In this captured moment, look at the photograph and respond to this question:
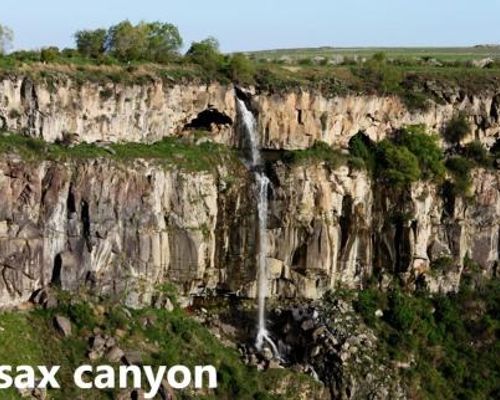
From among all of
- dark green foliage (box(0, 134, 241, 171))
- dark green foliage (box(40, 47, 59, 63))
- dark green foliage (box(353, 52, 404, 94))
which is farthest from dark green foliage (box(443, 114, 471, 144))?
dark green foliage (box(40, 47, 59, 63))

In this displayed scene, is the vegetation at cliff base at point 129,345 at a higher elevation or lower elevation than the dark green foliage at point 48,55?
lower

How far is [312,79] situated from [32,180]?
17372 mm

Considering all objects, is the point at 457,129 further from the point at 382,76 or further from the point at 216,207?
the point at 216,207

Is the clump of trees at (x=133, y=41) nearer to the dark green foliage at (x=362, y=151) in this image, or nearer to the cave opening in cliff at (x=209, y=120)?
the cave opening in cliff at (x=209, y=120)

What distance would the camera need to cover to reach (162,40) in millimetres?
60156

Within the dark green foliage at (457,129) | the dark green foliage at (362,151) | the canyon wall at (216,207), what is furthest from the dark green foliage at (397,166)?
the dark green foliage at (457,129)

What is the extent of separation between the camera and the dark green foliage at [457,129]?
5694cm

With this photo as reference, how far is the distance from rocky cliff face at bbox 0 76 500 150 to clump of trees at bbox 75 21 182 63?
5.27 m

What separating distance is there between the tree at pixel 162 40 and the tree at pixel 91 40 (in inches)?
110

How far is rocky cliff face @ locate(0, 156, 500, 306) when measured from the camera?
1795 inches

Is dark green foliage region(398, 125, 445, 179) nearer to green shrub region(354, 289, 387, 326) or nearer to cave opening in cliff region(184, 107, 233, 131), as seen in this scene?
green shrub region(354, 289, 387, 326)

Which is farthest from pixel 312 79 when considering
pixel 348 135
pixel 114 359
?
pixel 114 359

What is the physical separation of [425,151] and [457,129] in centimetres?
321

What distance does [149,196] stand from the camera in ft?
158
